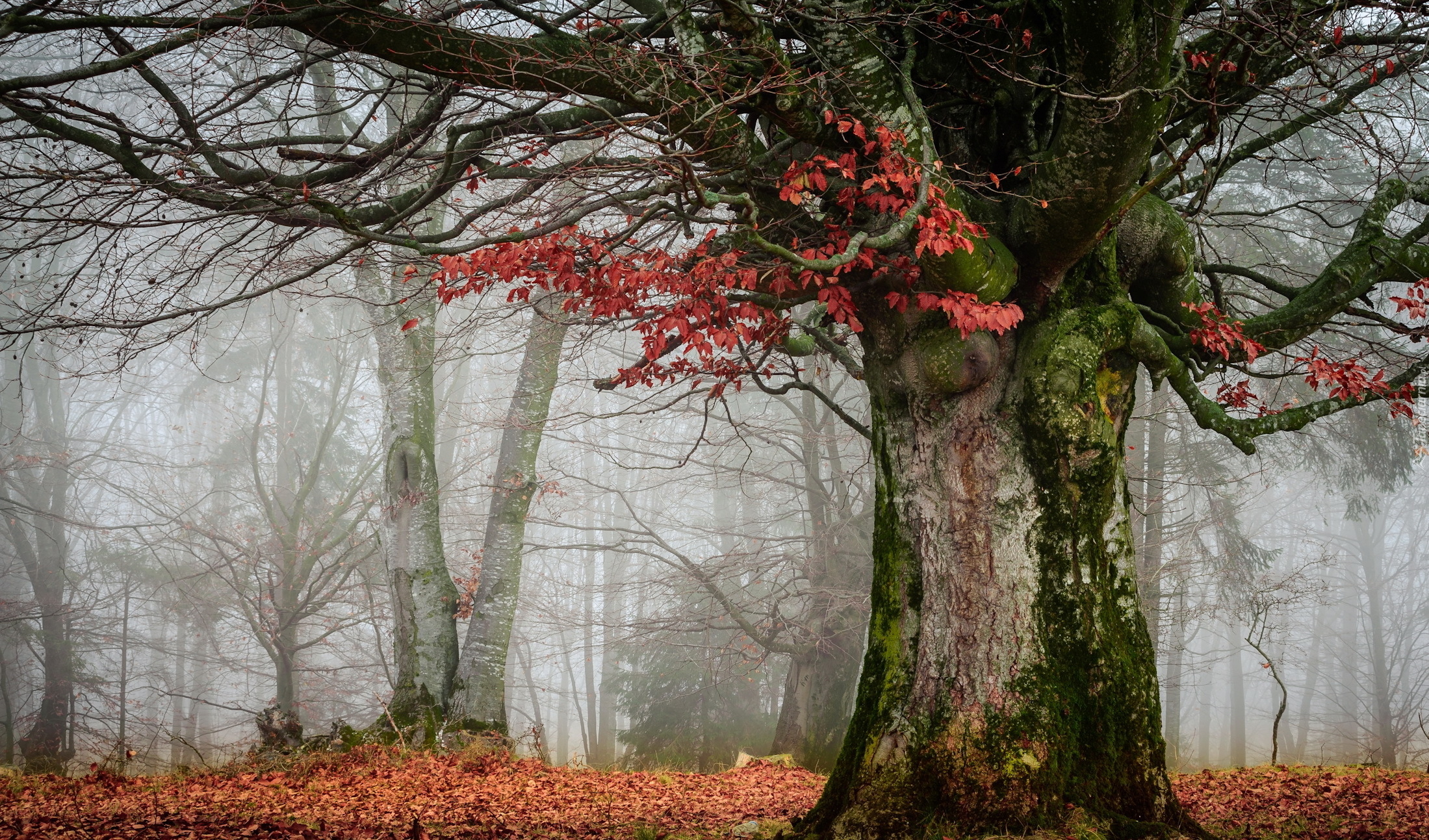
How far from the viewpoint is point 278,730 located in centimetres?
816

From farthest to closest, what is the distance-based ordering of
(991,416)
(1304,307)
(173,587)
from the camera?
(173,587), (1304,307), (991,416)

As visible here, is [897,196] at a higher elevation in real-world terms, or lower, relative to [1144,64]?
lower

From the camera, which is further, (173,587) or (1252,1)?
(173,587)

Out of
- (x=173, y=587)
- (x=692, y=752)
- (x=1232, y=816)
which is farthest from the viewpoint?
(x=173, y=587)

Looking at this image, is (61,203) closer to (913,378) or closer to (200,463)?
(913,378)

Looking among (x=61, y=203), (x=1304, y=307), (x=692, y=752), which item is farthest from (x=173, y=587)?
(x=1304, y=307)

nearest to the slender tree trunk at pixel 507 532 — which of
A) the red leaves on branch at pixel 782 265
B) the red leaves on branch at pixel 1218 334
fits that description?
the red leaves on branch at pixel 782 265

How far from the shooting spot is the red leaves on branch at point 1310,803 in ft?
15.2

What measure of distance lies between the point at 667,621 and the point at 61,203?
9.06 meters

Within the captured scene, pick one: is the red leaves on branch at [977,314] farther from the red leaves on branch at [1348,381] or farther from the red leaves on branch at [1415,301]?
the red leaves on branch at [1415,301]

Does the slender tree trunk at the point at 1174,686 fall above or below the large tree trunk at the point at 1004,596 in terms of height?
below

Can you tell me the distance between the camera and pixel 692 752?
49.4 feet

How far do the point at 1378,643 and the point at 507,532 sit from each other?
2449 centimetres

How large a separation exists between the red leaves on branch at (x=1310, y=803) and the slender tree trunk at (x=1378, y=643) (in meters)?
11.2
